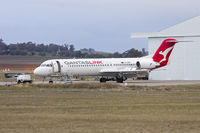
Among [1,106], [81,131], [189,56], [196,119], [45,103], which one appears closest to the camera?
[81,131]

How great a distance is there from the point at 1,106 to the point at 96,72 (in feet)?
104

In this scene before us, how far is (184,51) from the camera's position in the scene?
6119 cm

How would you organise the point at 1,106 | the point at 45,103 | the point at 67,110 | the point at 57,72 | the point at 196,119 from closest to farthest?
the point at 196,119, the point at 67,110, the point at 1,106, the point at 45,103, the point at 57,72

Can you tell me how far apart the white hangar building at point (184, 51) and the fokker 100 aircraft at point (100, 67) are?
6.85 meters

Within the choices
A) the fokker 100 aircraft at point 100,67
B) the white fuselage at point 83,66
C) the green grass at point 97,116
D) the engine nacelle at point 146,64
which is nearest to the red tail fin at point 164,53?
the fokker 100 aircraft at point 100,67

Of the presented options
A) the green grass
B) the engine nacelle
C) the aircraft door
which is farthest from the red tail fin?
the green grass

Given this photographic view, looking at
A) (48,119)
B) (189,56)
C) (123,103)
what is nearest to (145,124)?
(48,119)

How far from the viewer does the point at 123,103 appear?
24328 millimetres

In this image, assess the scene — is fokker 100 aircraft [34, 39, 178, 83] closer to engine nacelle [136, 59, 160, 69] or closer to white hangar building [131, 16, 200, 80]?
engine nacelle [136, 59, 160, 69]

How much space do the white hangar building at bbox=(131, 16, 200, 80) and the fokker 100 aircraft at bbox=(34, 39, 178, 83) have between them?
22.5ft

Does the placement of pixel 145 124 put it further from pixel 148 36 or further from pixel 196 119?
pixel 148 36

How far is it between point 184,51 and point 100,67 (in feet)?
43.9

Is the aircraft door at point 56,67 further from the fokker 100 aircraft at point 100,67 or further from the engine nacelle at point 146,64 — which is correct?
the engine nacelle at point 146,64

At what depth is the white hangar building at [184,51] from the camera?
197 ft
